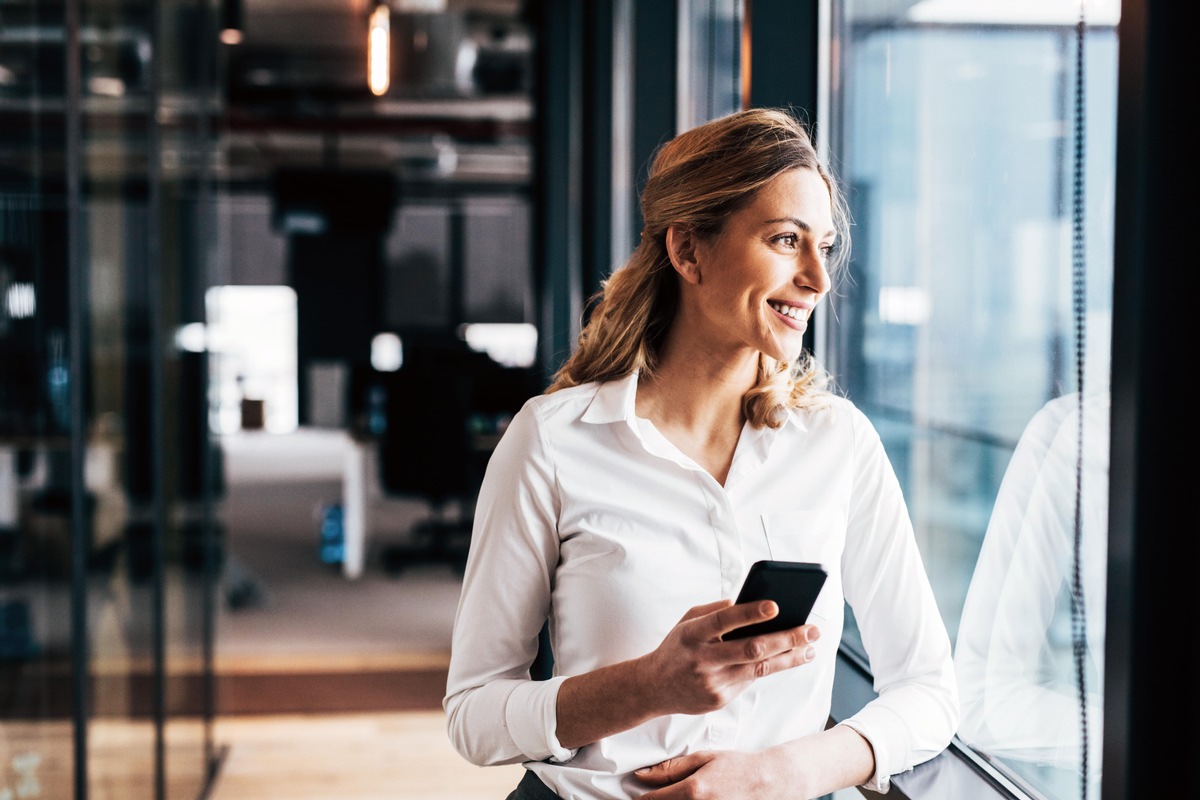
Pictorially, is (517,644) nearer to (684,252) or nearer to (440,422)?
(684,252)

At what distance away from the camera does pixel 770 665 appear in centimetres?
105

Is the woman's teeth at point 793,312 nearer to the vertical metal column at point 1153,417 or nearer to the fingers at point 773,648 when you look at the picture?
the fingers at point 773,648

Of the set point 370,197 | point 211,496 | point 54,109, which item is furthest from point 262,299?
point 54,109

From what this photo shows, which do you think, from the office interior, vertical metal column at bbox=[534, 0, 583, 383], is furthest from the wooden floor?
vertical metal column at bbox=[534, 0, 583, 383]

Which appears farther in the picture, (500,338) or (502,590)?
(500,338)

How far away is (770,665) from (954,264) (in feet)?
2.86

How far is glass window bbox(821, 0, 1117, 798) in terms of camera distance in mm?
1140

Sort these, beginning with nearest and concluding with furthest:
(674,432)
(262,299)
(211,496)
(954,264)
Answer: (674,432) → (954,264) → (211,496) → (262,299)

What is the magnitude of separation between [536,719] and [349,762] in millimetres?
3148

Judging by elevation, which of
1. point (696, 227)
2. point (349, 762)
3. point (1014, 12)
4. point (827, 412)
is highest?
point (1014, 12)

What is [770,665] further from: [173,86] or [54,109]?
[173,86]

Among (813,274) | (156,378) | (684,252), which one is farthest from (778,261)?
(156,378)

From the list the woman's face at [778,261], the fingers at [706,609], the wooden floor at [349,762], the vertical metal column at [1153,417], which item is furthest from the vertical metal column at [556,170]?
the vertical metal column at [1153,417]

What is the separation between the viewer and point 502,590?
4.36 feet
